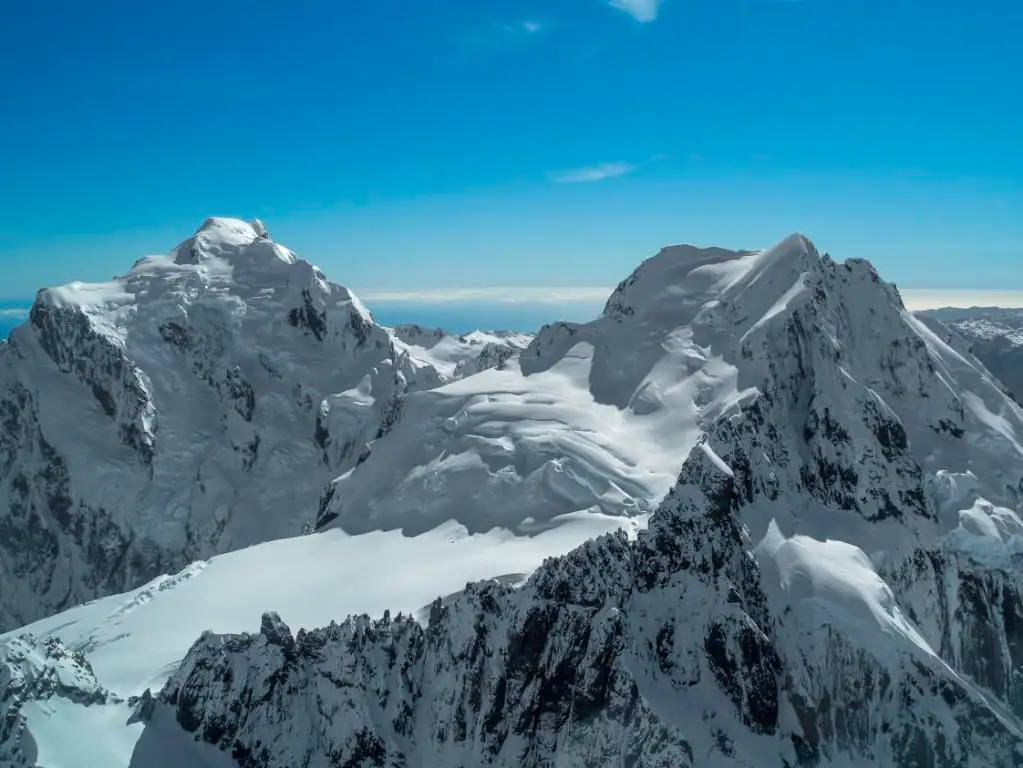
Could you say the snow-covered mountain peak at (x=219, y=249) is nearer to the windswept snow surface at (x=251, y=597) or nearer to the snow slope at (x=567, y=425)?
the snow slope at (x=567, y=425)

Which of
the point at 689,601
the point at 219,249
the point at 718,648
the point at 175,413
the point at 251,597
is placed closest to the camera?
the point at 718,648

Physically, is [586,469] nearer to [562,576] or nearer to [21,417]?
[562,576]

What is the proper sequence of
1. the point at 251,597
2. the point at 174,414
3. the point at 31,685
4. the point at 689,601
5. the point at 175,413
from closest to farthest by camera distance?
the point at 31,685
the point at 689,601
the point at 251,597
the point at 174,414
the point at 175,413

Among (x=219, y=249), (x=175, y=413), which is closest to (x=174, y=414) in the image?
(x=175, y=413)

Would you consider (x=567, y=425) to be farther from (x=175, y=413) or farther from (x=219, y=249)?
(x=219, y=249)

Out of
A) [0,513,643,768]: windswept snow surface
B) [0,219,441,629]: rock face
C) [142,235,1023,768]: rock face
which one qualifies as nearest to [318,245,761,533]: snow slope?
[0,513,643,768]: windswept snow surface

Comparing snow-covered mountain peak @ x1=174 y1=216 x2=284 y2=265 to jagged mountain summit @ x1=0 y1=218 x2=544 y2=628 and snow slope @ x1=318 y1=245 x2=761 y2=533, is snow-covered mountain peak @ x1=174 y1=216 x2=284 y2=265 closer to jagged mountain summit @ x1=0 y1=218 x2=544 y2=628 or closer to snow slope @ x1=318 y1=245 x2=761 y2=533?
jagged mountain summit @ x1=0 y1=218 x2=544 y2=628
